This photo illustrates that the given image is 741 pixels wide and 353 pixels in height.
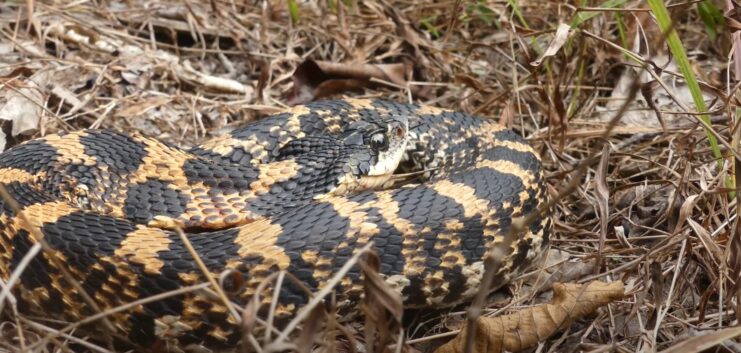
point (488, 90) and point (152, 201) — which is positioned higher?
point (488, 90)

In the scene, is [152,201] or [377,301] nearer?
[377,301]

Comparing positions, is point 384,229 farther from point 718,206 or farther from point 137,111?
point 137,111

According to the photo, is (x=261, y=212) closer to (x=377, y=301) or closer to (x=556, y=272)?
(x=556, y=272)

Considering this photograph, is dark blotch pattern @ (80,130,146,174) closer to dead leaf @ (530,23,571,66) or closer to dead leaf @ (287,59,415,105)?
dead leaf @ (287,59,415,105)

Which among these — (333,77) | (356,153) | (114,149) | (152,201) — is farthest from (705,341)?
(333,77)

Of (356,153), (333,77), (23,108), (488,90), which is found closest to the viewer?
(356,153)

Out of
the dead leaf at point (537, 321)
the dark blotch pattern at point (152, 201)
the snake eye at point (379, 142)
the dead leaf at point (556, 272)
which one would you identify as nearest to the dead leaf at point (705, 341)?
the dead leaf at point (537, 321)

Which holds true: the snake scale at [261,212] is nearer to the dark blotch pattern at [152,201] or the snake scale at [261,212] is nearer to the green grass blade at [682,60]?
the dark blotch pattern at [152,201]
